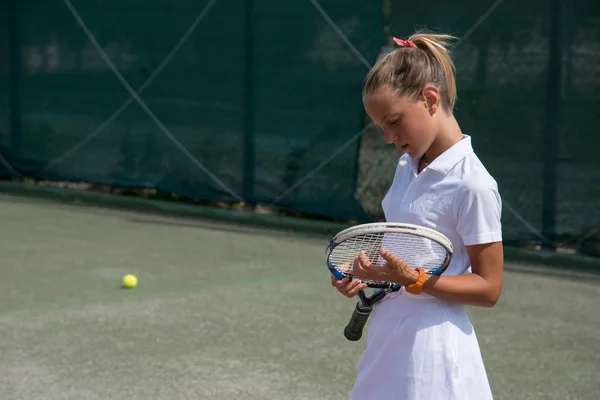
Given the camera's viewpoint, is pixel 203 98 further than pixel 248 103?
Yes

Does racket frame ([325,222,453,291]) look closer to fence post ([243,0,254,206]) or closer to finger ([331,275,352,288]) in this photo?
finger ([331,275,352,288])

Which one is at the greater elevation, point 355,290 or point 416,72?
point 416,72

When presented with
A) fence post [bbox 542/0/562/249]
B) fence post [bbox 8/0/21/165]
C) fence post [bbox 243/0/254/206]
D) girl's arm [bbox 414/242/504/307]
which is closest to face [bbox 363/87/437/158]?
girl's arm [bbox 414/242/504/307]

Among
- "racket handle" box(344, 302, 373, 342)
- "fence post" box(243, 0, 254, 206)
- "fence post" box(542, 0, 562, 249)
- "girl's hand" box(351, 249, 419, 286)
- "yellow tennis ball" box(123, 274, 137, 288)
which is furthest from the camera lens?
"fence post" box(243, 0, 254, 206)

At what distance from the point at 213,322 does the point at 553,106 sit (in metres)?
2.85

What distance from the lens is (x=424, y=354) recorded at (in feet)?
8.09

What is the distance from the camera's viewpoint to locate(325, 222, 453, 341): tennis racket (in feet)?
7.82

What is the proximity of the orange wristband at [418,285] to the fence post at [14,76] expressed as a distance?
811cm

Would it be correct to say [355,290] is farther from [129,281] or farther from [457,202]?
[129,281]

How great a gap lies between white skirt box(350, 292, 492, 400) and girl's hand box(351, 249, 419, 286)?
0.49 feet

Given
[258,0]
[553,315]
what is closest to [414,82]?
[553,315]

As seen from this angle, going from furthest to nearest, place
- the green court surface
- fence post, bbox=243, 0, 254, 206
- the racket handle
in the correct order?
fence post, bbox=243, 0, 254, 206 < the green court surface < the racket handle

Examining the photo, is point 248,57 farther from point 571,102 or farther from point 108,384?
point 108,384

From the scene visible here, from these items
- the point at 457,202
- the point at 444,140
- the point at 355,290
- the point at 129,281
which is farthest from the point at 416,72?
the point at 129,281
